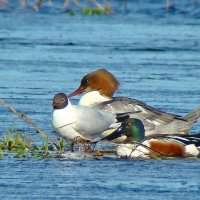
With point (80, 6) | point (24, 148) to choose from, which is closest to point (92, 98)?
point (24, 148)

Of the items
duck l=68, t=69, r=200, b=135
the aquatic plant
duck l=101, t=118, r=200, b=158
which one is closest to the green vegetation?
duck l=101, t=118, r=200, b=158

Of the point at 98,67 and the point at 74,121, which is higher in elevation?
the point at 74,121

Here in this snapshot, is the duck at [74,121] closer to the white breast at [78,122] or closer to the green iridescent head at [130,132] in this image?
the white breast at [78,122]

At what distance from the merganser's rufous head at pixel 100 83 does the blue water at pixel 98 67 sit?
64cm

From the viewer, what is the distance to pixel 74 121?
10.9 meters

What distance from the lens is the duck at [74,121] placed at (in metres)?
10.9

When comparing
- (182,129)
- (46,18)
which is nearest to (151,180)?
(182,129)

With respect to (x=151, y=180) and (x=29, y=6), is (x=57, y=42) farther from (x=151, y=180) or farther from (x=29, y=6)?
(x=151, y=180)

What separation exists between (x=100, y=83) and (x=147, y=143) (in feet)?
7.22

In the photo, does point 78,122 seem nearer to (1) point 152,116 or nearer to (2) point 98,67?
(1) point 152,116

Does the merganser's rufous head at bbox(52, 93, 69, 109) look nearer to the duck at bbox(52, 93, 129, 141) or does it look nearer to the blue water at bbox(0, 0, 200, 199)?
the duck at bbox(52, 93, 129, 141)

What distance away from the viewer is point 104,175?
9617 mm

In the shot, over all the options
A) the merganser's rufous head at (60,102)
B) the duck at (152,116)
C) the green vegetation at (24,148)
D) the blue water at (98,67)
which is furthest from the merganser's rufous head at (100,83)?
the merganser's rufous head at (60,102)

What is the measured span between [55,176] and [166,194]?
1.26 metres
